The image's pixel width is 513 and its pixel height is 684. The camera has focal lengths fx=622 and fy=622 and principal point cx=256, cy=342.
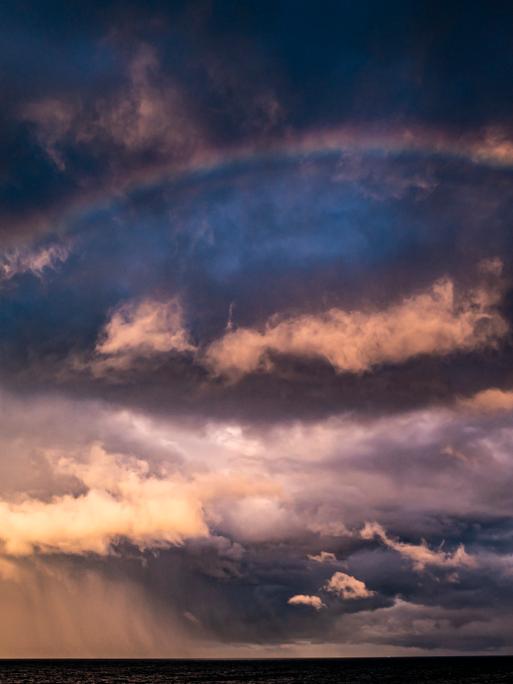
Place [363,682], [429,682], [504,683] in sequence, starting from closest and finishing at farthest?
[504,683], [429,682], [363,682]

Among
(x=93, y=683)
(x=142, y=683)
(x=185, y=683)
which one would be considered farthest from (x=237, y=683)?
(x=93, y=683)

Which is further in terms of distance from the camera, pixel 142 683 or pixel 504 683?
pixel 142 683

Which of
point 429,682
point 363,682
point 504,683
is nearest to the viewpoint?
point 504,683

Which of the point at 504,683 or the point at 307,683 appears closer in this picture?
the point at 504,683

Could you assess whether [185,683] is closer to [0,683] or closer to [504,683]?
[0,683]

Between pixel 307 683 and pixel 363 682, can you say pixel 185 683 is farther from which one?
pixel 363 682

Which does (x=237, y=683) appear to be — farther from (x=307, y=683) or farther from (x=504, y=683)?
(x=504, y=683)

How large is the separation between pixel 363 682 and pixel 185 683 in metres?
50.7

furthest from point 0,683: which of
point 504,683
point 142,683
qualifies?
point 504,683

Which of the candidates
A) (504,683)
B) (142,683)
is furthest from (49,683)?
(504,683)

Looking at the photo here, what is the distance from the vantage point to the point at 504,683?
156500mm

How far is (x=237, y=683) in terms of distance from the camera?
557ft

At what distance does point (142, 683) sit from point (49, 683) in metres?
25.7

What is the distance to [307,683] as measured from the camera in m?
172
